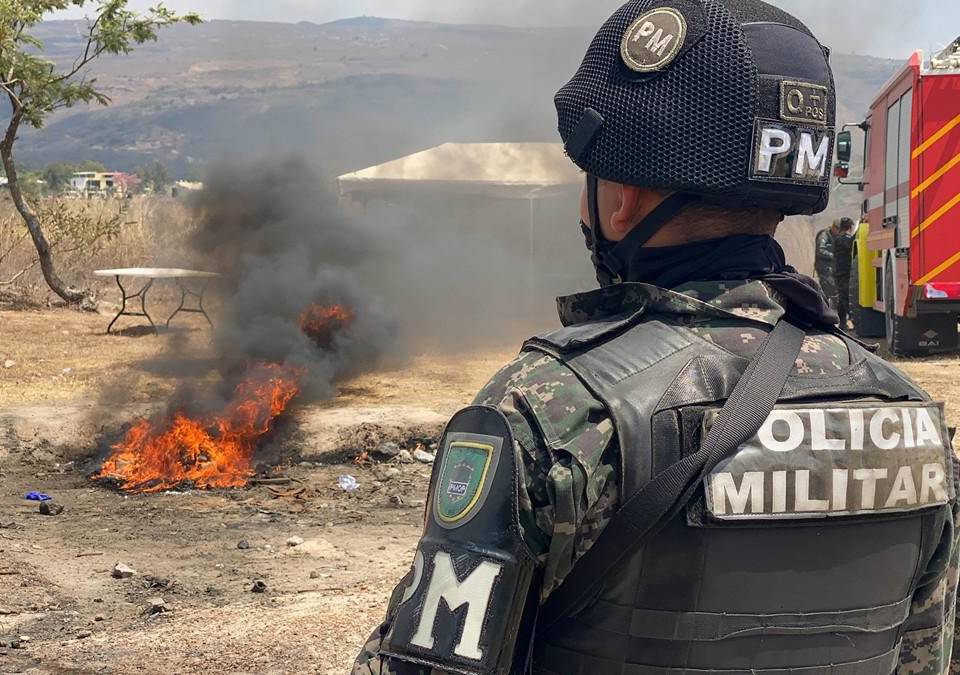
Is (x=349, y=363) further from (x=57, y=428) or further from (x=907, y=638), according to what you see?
(x=907, y=638)

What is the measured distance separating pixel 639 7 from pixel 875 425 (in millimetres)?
664

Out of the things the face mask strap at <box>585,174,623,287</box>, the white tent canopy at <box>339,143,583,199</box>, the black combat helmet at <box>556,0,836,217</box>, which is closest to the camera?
the black combat helmet at <box>556,0,836,217</box>

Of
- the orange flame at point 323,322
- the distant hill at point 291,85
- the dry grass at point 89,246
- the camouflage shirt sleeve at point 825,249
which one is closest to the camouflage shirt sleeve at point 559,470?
the orange flame at point 323,322

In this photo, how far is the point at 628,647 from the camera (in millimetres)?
1307

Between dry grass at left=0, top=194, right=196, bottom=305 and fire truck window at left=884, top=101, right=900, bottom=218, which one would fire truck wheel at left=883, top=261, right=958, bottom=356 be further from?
dry grass at left=0, top=194, right=196, bottom=305

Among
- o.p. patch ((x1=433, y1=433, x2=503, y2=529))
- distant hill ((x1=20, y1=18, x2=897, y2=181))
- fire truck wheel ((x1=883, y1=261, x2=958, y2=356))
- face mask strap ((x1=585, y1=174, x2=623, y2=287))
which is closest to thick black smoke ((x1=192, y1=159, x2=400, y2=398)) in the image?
fire truck wheel ((x1=883, y1=261, x2=958, y2=356))

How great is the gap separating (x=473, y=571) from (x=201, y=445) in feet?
22.4

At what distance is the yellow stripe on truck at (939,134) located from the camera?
973cm

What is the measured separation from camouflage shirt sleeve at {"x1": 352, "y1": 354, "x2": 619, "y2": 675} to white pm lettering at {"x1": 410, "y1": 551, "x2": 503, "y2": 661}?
0.05 metres

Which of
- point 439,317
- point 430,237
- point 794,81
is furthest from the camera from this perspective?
point 430,237

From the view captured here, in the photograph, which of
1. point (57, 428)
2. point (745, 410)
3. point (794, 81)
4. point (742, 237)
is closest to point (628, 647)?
point (745, 410)

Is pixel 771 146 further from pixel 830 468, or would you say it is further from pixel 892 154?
pixel 892 154

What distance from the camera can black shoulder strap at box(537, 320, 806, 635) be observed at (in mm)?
1266

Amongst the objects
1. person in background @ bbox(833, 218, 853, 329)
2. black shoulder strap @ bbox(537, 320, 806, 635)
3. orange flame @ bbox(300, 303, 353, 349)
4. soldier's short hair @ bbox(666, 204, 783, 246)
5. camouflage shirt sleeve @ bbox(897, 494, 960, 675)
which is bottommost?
orange flame @ bbox(300, 303, 353, 349)
